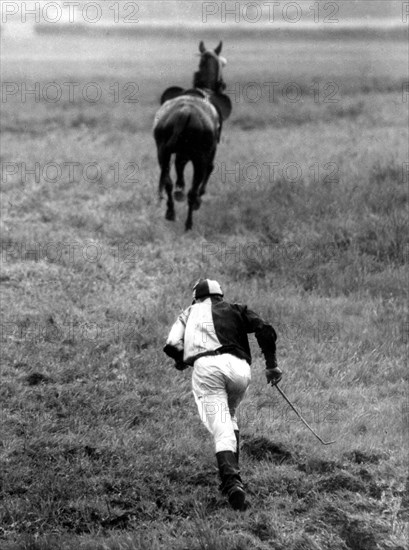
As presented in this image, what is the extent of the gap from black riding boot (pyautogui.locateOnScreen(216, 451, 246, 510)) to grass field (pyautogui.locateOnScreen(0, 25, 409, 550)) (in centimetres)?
22

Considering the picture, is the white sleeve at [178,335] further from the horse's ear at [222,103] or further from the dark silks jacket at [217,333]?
the horse's ear at [222,103]

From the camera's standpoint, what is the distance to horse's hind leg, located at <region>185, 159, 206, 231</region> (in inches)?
561

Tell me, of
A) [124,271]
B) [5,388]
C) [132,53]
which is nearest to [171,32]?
[132,53]

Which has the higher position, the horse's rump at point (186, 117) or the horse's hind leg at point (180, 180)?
the horse's rump at point (186, 117)

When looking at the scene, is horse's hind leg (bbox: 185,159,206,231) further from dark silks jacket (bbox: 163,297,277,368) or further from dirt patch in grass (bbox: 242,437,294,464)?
dark silks jacket (bbox: 163,297,277,368)

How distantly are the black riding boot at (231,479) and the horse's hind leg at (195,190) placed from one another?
7.62 metres

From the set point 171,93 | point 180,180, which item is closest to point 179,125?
point 180,180

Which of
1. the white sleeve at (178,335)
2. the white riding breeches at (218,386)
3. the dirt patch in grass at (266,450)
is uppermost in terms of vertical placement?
the white sleeve at (178,335)

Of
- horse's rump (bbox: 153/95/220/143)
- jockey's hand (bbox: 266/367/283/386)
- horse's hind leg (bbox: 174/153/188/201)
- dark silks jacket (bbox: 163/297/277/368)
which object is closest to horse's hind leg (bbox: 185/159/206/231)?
horse's hind leg (bbox: 174/153/188/201)

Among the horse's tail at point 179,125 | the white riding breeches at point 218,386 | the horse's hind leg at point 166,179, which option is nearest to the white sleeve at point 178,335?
the white riding breeches at point 218,386

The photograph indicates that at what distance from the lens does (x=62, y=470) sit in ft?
26.8

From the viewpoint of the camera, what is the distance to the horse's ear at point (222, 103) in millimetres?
15242

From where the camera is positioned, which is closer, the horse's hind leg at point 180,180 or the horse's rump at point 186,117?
the horse's rump at point 186,117

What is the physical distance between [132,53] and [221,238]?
27078mm
